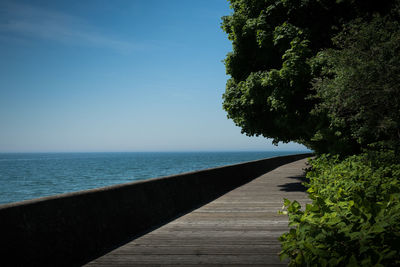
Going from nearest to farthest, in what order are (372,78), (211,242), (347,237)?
(347,237)
(211,242)
(372,78)

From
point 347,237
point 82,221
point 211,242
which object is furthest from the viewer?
point 211,242

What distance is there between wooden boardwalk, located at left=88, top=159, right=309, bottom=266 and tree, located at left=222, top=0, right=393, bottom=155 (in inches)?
188

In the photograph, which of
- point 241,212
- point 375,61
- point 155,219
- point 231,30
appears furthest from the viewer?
point 231,30

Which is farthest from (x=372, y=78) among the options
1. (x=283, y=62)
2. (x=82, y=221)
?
(x=82, y=221)

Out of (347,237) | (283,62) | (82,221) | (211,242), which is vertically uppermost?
(283,62)

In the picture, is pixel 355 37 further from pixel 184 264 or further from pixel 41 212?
pixel 41 212

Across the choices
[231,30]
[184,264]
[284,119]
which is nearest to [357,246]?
[184,264]

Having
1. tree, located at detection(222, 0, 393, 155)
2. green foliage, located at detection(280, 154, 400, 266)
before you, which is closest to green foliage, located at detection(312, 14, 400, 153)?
tree, located at detection(222, 0, 393, 155)

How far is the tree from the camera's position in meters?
11.8

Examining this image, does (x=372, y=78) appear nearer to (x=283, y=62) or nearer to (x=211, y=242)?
(x=283, y=62)

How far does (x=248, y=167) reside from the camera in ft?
63.7

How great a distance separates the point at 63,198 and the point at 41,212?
457 millimetres

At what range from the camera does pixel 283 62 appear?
503 inches

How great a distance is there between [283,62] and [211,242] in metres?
8.91
